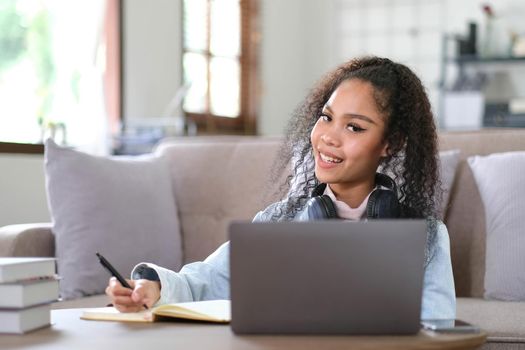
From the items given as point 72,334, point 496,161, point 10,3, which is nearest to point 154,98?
point 10,3

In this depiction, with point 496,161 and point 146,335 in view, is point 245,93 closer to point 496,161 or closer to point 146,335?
point 496,161

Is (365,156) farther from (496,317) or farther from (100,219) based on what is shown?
(100,219)

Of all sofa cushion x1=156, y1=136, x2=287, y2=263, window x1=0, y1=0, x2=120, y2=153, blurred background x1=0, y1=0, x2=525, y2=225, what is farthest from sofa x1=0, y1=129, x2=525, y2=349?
window x1=0, y1=0, x2=120, y2=153

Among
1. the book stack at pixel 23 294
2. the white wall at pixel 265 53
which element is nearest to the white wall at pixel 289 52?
the white wall at pixel 265 53

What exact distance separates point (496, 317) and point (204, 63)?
3.62 m

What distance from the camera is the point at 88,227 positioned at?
2.52 metres

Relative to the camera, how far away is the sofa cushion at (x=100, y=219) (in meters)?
2.48

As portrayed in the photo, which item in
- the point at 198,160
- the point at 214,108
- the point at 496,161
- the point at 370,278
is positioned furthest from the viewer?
the point at 214,108

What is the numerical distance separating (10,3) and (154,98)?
110 cm

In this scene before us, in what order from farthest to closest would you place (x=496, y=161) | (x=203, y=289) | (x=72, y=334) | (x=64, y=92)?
(x=64, y=92) → (x=496, y=161) → (x=203, y=289) → (x=72, y=334)

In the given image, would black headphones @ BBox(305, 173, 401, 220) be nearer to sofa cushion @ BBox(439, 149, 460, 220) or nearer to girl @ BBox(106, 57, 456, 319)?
girl @ BBox(106, 57, 456, 319)

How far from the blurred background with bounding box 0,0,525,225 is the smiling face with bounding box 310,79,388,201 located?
1.92 m

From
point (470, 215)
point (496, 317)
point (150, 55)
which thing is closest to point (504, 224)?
point (470, 215)

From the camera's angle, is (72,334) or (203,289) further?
(203,289)
